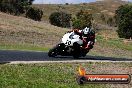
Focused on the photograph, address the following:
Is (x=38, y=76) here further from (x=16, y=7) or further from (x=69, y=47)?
(x=16, y=7)

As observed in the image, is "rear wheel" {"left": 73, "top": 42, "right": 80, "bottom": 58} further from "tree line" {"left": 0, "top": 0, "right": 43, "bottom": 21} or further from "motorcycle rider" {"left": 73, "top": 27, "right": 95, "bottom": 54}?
"tree line" {"left": 0, "top": 0, "right": 43, "bottom": 21}

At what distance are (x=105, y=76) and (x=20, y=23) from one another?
220 ft

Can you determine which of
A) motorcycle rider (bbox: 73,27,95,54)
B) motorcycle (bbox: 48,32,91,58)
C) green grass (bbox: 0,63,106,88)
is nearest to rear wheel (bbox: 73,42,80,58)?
motorcycle (bbox: 48,32,91,58)

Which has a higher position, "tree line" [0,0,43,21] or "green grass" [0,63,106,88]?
"green grass" [0,63,106,88]

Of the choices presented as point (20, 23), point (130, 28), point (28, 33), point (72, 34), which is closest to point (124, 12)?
point (130, 28)

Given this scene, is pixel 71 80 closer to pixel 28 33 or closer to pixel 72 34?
pixel 72 34

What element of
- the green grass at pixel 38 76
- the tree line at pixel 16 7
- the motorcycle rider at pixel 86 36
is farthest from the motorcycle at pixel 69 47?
the tree line at pixel 16 7

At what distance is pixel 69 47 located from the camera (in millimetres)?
25375

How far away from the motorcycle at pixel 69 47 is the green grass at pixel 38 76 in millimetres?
5282

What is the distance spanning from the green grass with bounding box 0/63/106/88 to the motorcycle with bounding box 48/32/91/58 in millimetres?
5282

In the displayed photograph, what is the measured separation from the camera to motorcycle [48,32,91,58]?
25.1 meters

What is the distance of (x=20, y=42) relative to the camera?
54.7m

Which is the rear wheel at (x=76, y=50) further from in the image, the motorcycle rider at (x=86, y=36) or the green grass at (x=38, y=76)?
→ the green grass at (x=38, y=76)

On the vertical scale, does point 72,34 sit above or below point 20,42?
above
